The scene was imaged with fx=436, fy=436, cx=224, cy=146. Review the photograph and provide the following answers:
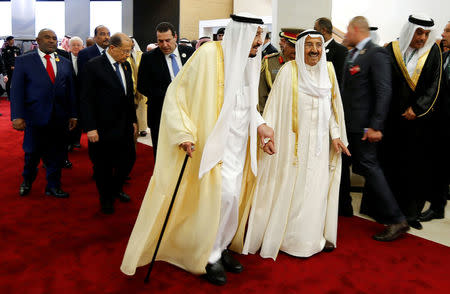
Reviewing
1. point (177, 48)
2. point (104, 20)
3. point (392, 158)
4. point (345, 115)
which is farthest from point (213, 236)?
point (104, 20)

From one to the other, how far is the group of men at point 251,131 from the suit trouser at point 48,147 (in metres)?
0.01

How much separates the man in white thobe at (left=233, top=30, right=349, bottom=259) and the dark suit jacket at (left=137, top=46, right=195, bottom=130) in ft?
4.59

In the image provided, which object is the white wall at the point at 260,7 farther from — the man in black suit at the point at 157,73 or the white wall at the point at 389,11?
the man in black suit at the point at 157,73

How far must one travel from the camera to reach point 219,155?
2.54 m

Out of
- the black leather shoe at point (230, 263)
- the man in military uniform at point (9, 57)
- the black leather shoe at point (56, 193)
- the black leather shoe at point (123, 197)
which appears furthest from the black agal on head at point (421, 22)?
the man in military uniform at point (9, 57)

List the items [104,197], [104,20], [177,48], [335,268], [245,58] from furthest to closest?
[104,20] < [177,48] < [104,197] < [335,268] < [245,58]

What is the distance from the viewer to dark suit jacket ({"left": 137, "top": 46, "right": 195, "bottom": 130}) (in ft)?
13.5

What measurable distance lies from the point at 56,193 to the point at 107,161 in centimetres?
79

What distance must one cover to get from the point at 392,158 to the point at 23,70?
3501 millimetres

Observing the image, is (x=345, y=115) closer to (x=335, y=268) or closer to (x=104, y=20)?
(x=335, y=268)

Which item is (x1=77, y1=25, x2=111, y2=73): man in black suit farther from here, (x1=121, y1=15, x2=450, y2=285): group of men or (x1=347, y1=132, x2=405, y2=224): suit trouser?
(x1=347, y1=132, x2=405, y2=224): suit trouser

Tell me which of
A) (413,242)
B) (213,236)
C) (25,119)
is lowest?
(413,242)

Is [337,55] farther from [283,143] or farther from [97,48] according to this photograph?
[97,48]

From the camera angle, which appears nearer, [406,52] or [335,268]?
[335,268]
